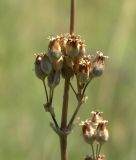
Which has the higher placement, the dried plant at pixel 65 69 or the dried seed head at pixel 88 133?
the dried plant at pixel 65 69

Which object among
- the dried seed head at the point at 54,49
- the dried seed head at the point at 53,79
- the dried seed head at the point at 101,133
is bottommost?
the dried seed head at the point at 101,133

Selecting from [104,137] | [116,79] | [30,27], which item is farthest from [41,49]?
[104,137]

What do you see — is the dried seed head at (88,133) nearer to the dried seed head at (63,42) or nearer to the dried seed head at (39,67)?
the dried seed head at (39,67)

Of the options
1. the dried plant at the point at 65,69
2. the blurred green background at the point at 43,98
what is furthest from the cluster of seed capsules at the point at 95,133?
the blurred green background at the point at 43,98

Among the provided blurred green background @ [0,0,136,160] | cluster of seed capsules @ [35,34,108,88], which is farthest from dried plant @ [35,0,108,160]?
blurred green background @ [0,0,136,160]

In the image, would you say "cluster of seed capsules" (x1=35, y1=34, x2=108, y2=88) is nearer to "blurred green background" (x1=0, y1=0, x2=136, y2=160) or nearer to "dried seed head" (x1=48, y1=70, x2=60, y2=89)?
"dried seed head" (x1=48, y1=70, x2=60, y2=89)

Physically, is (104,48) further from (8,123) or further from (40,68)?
(40,68)

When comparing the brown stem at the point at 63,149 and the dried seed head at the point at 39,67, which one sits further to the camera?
the dried seed head at the point at 39,67
